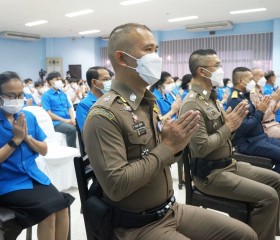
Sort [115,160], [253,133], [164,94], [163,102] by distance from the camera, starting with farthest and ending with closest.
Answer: [164,94] < [163,102] < [253,133] < [115,160]

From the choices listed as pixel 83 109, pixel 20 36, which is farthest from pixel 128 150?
pixel 20 36

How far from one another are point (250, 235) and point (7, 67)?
13987 mm

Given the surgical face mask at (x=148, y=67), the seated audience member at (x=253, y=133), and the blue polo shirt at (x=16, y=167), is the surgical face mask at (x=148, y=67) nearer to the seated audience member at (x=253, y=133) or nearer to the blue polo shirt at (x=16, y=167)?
the blue polo shirt at (x=16, y=167)

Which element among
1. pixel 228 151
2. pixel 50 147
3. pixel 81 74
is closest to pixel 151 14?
pixel 81 74

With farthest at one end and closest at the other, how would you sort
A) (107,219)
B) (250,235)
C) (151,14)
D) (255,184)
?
(151,14)
(255,184)
(250,235)
(107,219)

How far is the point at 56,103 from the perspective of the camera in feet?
15.6

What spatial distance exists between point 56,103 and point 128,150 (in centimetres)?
374

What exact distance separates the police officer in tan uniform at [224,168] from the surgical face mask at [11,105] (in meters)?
1.10

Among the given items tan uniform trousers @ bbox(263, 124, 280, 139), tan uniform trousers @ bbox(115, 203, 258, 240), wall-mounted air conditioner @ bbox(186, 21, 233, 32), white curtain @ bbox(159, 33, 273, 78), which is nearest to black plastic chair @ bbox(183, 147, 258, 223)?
tan uniform trousers @ bbox(115, 203, 258, 240)

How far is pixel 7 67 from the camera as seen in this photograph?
1349 centimetres

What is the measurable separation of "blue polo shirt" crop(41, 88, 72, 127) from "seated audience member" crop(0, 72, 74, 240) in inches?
110

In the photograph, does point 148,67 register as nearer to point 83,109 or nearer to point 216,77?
point 216,77

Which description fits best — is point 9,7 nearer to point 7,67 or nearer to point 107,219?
point 7,67

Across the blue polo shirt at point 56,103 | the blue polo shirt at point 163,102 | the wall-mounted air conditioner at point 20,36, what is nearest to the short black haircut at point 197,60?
the blue polo shirt at point 163,102
